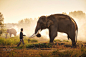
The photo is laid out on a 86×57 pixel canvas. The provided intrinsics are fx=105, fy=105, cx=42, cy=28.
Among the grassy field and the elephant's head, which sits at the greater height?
the elephant's head

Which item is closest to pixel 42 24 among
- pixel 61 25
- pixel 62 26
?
pixel 61 25

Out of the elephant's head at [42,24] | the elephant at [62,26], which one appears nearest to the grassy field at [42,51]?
the elephant at [62,26]

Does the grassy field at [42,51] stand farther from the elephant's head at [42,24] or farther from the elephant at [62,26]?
the elephant's head at [42,24]

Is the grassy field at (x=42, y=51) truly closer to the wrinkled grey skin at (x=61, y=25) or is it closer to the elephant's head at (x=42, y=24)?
the wrinkled grey skin at (x=61, y=25)

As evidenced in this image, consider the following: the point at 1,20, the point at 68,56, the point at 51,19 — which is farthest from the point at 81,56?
the point at 1,20

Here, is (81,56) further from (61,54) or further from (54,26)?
(54,26)

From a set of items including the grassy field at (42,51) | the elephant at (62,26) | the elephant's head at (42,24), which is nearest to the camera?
the grassy field at (42,51)

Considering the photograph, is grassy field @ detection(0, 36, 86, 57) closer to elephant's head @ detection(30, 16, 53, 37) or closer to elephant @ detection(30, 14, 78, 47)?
elephant @ detection(30, 14, 78, 47)

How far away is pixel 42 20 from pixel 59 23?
6.39 ft

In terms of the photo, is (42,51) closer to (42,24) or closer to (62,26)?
(62,26)

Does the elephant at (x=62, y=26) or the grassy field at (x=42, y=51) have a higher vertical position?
the elephant at (x=62, y=26)

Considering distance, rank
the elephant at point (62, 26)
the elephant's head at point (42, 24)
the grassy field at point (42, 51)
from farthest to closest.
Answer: the elephant's head at point (42, 24) → the elephant at point (62, 26) → the grassy field at point (42, 51)

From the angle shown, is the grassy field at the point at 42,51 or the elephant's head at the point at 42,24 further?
the elephant's head at the point at 42,24

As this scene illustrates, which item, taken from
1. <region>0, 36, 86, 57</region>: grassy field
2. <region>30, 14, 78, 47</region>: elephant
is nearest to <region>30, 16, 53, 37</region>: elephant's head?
<region>30, 14, 78, 47</region>: elephant
